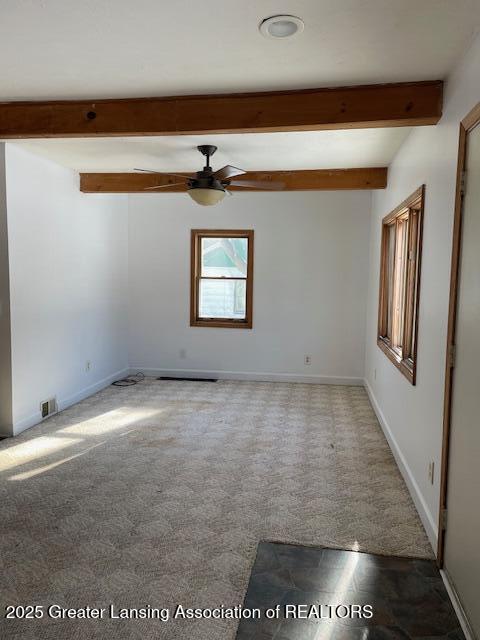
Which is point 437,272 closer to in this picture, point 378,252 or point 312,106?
point 312,106

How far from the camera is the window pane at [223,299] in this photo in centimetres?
641

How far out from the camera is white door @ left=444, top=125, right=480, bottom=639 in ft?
6.08

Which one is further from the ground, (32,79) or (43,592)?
(32,79)

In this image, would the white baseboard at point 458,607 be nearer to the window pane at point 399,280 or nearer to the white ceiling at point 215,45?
the window pane at point 399,280

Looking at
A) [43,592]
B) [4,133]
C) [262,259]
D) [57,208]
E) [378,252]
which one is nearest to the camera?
[43,592]

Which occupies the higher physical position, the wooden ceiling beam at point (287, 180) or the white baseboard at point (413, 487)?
the wooden ceiling beam at point (287, 180)

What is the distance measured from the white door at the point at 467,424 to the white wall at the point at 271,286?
4008 mm

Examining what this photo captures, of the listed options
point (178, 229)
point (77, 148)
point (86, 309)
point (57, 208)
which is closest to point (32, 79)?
point (77, 148)

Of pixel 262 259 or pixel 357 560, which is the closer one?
pixel 357 560

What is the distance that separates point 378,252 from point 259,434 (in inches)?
96.8

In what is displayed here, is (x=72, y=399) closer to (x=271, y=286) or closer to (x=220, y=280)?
(x=220, y=280)

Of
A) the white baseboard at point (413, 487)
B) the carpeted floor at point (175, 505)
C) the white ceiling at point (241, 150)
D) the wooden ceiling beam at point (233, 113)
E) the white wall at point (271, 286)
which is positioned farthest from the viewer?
the white wall at point (271, 286)

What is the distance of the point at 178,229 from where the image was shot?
6383mm

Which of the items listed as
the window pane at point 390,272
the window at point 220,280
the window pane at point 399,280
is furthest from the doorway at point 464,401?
the window at point 220,280
